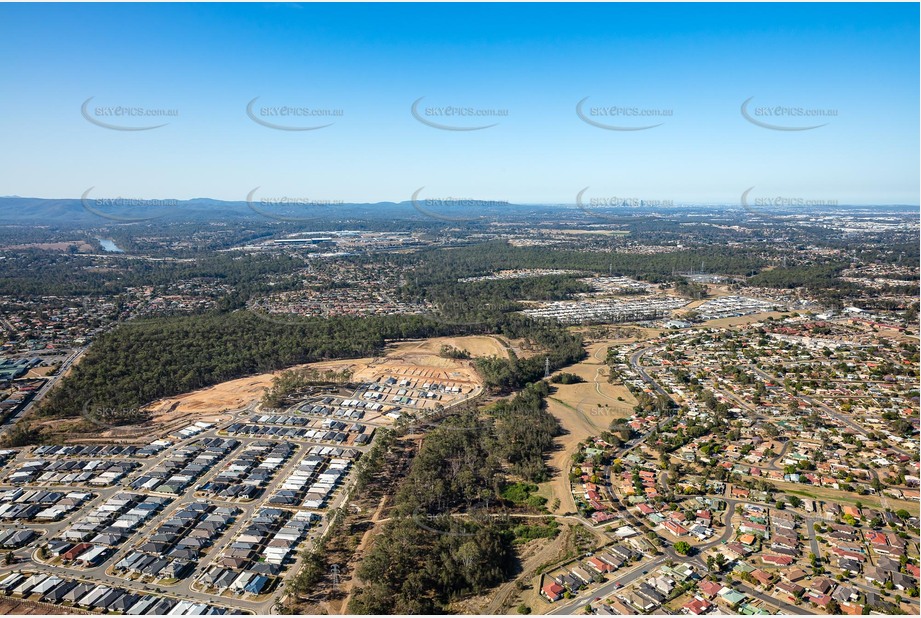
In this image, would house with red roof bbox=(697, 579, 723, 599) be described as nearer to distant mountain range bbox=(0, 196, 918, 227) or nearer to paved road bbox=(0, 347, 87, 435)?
paved road bbox=(0, 347, 87, 435)

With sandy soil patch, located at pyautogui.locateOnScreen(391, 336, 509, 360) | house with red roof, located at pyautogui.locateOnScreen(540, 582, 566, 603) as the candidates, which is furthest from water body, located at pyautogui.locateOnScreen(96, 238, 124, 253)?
house with red roof, located at pyautogui.locateOnScreen(540, 582, 566, 603)

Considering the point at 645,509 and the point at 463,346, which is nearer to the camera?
the point at 645,509

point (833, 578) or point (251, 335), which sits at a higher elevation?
point (251, 335)

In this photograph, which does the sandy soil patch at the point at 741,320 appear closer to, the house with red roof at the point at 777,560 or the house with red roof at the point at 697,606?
the house with red roof at the point at 777,560

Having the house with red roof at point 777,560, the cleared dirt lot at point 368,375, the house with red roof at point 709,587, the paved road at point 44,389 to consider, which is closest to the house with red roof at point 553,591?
the house with red roof at point 709,587

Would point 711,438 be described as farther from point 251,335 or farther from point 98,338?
point 98,338

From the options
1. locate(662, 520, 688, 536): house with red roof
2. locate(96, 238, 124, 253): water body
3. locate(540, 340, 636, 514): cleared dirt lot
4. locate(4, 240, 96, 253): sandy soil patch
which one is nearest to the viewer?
locate(662, 520, 688, 536): house with red roof

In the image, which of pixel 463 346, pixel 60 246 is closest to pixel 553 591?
pixel 463 346

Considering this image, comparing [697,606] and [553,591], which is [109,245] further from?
[697,606]

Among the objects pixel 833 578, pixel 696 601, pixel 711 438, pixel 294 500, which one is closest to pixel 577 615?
pixel 696 601
